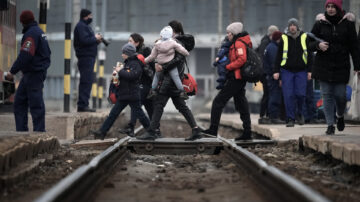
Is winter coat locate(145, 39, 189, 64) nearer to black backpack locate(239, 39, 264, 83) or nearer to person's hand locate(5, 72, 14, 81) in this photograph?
black backpack locate(239, 39, 264, 83)

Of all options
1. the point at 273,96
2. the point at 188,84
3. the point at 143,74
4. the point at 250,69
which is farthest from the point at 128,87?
the point at 273,96

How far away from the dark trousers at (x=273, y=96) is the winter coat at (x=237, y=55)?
12.8 feet

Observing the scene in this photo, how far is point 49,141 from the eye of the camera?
9383 millimetres

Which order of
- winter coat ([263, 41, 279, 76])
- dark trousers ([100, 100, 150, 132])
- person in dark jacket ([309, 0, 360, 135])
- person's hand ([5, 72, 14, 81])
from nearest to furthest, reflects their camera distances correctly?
person in dark jacket ([309, 0, 360, 135]), person's hand ([5, 72, 14, 81]), dark trousers ([100, 100, 150, 132]), winter coat ([263, 41, 279, 76])

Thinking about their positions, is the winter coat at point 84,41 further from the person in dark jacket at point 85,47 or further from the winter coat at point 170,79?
the winter coat at point 170,79

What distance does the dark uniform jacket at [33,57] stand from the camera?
1029 centimetres

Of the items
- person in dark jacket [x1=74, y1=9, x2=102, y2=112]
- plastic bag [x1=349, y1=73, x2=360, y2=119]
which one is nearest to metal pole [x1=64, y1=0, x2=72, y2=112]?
person in dark jacket [x1=74, y1=9, x2=102, y2=112]

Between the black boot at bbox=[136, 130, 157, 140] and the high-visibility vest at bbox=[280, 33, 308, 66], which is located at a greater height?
the high-visibility vest at bbox=[280, 33, 308, 66]

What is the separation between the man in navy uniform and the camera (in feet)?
33.9

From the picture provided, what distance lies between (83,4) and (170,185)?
1868 centimetres

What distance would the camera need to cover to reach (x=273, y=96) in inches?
571

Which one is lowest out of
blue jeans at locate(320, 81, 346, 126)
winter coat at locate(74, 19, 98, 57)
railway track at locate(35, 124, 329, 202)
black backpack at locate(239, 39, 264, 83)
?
railway track at locate(35, 124, 329, 202)

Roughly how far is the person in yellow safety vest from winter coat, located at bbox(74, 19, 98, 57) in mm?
3474

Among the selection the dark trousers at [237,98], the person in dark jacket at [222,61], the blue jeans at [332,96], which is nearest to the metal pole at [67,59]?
the person in dark jacket at [222,61]
